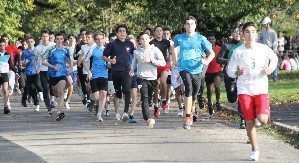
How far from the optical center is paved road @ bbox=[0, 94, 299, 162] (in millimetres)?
13727

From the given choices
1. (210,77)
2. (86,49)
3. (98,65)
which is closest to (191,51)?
(98,65)

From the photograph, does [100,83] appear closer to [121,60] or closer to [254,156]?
[121,60]

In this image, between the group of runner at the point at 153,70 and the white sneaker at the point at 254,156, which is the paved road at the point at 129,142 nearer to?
the white sneaker at the point at 254,156

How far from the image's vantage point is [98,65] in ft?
68.6

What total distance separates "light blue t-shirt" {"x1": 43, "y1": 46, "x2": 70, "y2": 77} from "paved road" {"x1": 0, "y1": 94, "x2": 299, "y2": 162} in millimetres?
1043

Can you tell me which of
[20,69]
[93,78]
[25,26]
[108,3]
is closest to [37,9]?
[25,26]

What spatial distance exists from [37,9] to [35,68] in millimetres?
38144

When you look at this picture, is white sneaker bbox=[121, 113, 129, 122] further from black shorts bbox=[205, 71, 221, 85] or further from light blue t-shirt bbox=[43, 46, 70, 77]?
black shorts bbox=[205, 71, 221, 85]

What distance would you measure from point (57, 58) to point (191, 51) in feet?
15.4

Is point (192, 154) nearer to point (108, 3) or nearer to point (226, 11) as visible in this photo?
point (226, 11)

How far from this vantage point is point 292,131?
16.8 metres

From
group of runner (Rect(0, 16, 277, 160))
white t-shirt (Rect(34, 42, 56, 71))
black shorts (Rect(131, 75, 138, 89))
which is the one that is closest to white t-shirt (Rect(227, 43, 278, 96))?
group of runner (Rect(0, 16, 277, 160))

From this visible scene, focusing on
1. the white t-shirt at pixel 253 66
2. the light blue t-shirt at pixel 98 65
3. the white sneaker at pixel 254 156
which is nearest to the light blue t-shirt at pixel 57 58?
the light blue t-shirt at pixel 98 65

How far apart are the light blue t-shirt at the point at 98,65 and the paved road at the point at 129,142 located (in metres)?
0.92
